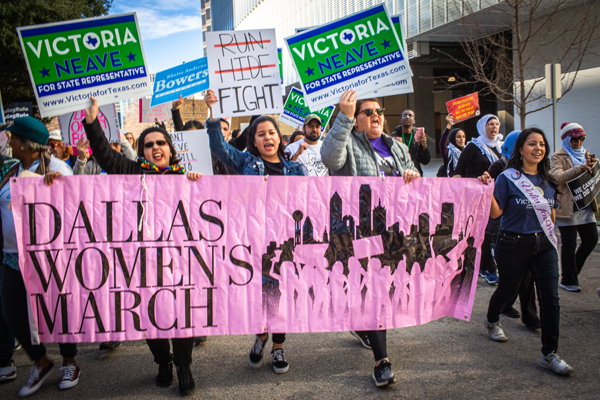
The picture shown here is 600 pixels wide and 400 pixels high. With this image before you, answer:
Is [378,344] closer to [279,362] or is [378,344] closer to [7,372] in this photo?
[279,362]

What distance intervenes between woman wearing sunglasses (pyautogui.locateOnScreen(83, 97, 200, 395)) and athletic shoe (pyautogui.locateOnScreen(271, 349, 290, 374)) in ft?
2.13

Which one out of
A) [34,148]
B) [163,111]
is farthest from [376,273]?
[163,111]

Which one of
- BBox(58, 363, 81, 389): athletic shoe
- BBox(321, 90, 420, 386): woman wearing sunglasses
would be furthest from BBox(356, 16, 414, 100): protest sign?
BBox(58, 363, 81, 389): athletic shoe

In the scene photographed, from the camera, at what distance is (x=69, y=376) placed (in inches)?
140

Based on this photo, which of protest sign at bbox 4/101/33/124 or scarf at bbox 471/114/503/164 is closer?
scarf at bbox 471/114/503/164

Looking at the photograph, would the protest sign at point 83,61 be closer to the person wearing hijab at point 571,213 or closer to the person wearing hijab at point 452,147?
the person wearing hijab at point 571,213

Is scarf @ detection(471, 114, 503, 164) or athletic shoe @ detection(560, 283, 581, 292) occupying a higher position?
scarf @ detection(471, 114, 503, 164)

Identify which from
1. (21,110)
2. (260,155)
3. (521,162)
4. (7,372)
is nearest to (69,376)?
(7,372)

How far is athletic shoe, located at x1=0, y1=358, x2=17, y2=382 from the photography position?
3670mm

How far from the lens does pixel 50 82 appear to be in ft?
14.6

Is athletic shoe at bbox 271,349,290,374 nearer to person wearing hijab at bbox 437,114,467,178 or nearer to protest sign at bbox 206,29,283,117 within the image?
protest sign at bbox 206,29,283,117

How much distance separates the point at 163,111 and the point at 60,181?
6.47m

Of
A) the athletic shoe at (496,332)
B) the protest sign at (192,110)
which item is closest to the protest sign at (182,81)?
the protest sign at (192,110)

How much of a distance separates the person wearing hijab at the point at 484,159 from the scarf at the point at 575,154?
768 mm
